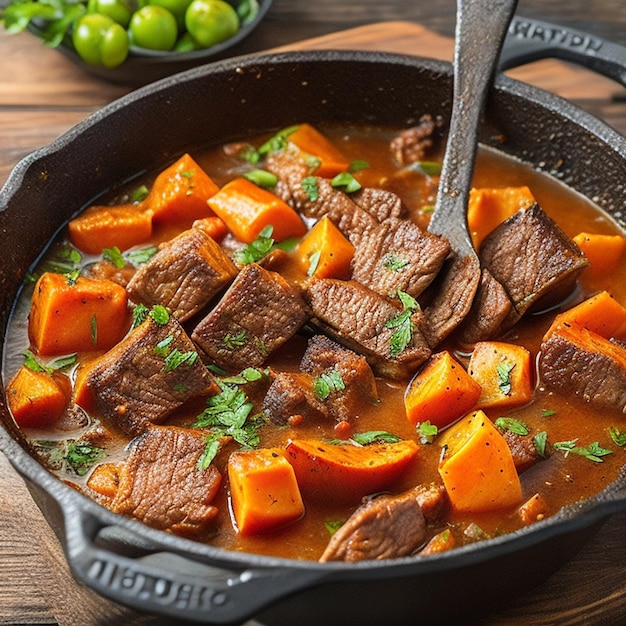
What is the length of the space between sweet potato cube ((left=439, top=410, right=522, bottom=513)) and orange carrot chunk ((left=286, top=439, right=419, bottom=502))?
0.46 feet

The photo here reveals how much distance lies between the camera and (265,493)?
8.33 ft

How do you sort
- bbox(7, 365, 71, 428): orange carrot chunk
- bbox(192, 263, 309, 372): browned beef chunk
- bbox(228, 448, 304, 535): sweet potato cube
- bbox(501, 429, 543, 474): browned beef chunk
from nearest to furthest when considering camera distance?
1. bbox(228, 448, 304, 535): sweet potato cube
2. bbox(501, 429, 543, 474): browned beef chunk
3. bbox(7, 365, 71, 428): orange carrot chunk
4. bbox(192, 263, 309, 372): browned beef chunk

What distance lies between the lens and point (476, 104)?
3445mm

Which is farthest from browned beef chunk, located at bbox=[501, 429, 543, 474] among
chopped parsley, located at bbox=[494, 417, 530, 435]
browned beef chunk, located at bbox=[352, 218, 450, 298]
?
browned beef chunk, located at bbox=[352, 218, 450, 298]

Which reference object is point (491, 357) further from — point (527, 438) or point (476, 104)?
point (476, 104)

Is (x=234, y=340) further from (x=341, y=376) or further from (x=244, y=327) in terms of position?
(x=341, y=376)

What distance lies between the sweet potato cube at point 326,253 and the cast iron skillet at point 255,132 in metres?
0.74

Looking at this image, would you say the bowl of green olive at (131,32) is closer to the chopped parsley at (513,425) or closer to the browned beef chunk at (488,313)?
the browned beef chunk at (488,313)

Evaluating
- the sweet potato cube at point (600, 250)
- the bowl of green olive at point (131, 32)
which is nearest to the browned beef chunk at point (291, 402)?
the sweet potato cube at point (600, 250)

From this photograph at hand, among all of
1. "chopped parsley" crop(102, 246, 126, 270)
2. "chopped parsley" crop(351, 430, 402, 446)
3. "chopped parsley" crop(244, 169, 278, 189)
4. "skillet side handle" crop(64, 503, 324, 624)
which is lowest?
"chopped parsley" crop(351, 430, 402, 446)

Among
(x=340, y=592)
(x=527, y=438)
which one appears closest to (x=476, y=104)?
(x=527, y=438)

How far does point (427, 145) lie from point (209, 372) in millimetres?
1448

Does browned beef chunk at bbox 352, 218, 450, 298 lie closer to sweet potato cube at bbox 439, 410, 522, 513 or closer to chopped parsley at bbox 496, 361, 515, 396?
chopped parsley at bbox 496, 361, 515, 396

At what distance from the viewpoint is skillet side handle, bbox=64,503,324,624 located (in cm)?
191
